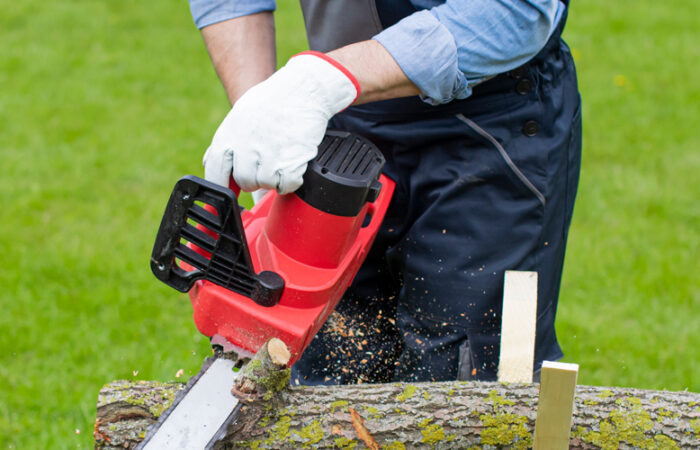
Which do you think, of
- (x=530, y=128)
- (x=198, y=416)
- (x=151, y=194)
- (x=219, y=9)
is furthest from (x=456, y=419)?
(x=151, y=194)

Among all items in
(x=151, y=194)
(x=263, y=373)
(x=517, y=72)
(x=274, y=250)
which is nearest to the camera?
(x=263, y=373)

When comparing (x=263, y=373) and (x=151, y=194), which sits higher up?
(x=263, y=373)

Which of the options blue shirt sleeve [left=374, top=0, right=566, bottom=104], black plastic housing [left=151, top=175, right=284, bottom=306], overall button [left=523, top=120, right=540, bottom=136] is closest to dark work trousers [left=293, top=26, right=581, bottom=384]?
overall button [left=523, top=120, right=540, bottom=136]

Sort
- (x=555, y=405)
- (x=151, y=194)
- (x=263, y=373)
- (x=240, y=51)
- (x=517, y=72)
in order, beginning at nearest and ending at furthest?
(x=555, y=405) < (x=263, y=373) < (x=517, y=72) < (x=240, y=51) < (x=151, y=194)

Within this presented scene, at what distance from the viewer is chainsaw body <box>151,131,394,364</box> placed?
154 cm

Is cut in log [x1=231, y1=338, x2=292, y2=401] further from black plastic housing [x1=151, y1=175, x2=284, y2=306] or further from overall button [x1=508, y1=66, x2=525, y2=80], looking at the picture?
overall button [x1=508, y1=66, x2=525, y2=80]

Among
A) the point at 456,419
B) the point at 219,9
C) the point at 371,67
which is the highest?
the point at 219,9

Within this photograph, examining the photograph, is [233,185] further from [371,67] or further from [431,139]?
[431,139]

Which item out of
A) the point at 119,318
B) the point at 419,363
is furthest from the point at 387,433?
the point at 119,318

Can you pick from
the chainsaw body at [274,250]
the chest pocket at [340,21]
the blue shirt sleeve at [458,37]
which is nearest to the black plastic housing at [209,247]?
the chainsaw body at [274,250]

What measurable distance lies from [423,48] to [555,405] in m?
0.79

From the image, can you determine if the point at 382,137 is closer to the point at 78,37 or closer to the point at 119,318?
the point at 119,318

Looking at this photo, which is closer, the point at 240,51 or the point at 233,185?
the point at 233,185

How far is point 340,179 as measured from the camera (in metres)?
1.56
